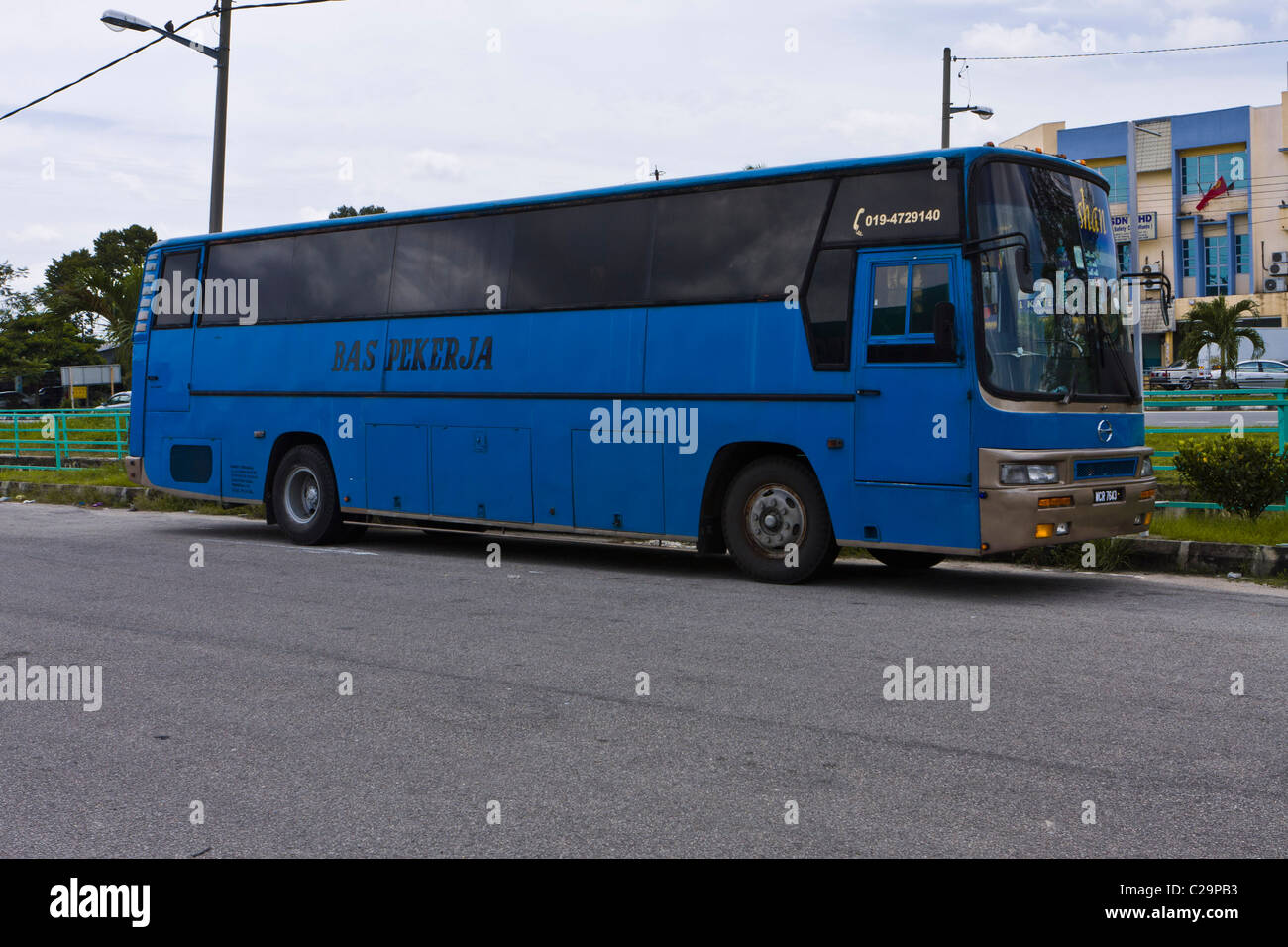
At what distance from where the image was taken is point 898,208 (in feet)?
31.5

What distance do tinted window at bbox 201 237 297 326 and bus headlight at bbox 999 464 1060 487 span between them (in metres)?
8.04

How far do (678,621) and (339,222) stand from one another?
7016 millimetres

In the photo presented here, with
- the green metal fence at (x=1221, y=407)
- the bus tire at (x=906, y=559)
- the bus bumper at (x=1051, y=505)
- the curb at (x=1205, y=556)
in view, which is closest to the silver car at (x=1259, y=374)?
the green metal fence at (x=1221, y=407)

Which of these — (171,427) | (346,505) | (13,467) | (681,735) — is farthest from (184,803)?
(13,467)

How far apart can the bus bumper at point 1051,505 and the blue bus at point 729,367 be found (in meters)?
0.02

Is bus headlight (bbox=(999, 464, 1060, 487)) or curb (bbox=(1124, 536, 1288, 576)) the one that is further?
curb (bbox=(1124, 536, 1288, 576))

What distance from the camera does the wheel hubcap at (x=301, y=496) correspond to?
46.1 feet

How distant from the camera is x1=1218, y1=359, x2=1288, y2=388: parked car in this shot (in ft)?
145

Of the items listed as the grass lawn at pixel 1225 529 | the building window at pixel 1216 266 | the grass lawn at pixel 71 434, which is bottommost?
the grass lawn at pixel 1225 529

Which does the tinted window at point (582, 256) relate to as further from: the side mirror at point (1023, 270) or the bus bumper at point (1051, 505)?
the bus bumper at point (1051, 505)
